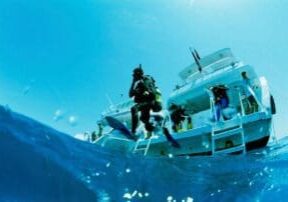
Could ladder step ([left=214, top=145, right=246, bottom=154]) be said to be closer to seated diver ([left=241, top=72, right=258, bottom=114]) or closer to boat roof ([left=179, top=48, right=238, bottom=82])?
seated diver ([left=241, top=72, right=258, bottom=114])

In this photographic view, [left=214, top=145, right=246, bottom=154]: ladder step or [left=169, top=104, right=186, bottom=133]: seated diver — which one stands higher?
[left=169, top=104, right=186, bottom=133]: seated diver

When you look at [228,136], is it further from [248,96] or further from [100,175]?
[100,175]

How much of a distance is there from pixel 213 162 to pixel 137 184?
403cm

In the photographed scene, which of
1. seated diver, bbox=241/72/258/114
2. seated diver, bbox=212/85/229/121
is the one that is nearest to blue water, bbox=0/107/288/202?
seated diver, bbox=212/85/229/121

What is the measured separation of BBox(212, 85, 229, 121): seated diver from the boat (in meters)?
0.13

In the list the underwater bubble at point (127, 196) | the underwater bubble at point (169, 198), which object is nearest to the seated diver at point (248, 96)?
the underwater bubble at point (169, 198)

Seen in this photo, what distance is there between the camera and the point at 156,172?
13.1 m

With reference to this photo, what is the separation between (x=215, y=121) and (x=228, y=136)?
0.92 meters

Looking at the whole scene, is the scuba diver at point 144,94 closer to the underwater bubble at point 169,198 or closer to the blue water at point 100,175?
the blue water at point 100,175

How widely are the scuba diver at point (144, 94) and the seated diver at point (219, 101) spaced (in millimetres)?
4231

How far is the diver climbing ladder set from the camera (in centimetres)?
1662

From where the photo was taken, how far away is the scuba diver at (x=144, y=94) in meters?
14.4

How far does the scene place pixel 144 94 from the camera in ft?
47.6

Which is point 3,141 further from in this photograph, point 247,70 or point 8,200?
point 247,70
